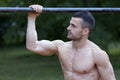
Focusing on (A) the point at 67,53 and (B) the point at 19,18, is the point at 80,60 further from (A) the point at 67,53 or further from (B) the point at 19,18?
(B) the point at 19,18

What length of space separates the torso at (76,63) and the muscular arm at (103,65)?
66mm

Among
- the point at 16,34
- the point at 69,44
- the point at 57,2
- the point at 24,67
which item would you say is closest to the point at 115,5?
the point at 57,2

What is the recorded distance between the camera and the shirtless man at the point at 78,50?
545 cm

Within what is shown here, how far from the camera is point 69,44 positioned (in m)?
5.64

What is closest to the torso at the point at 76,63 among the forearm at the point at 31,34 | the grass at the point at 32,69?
the forearm at the point at 31,34

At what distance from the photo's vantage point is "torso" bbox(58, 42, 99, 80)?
218 inches

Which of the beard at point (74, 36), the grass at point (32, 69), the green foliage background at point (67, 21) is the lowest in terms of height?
the grass at point (32, 69)

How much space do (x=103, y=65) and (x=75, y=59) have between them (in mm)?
299

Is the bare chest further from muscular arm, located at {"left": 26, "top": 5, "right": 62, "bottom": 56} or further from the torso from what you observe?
muscular arm, located at {"left": 26, "top": 5, "right": 62, "bottom": 56}

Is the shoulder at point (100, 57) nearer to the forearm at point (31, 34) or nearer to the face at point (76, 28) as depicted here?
the face at point (76, 28)

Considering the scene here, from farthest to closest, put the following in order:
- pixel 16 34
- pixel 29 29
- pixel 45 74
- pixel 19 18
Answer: pixel 16 34 → pixel 19 18 → pixel 45 74 → pixel 29 29

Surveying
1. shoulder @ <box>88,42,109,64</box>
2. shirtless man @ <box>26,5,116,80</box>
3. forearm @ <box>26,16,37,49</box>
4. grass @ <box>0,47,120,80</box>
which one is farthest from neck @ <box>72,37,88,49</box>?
grass @ <box>0,47,120,80</box>

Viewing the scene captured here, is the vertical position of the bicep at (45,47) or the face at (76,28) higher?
the face at (76,28)

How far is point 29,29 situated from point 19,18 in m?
13.3
